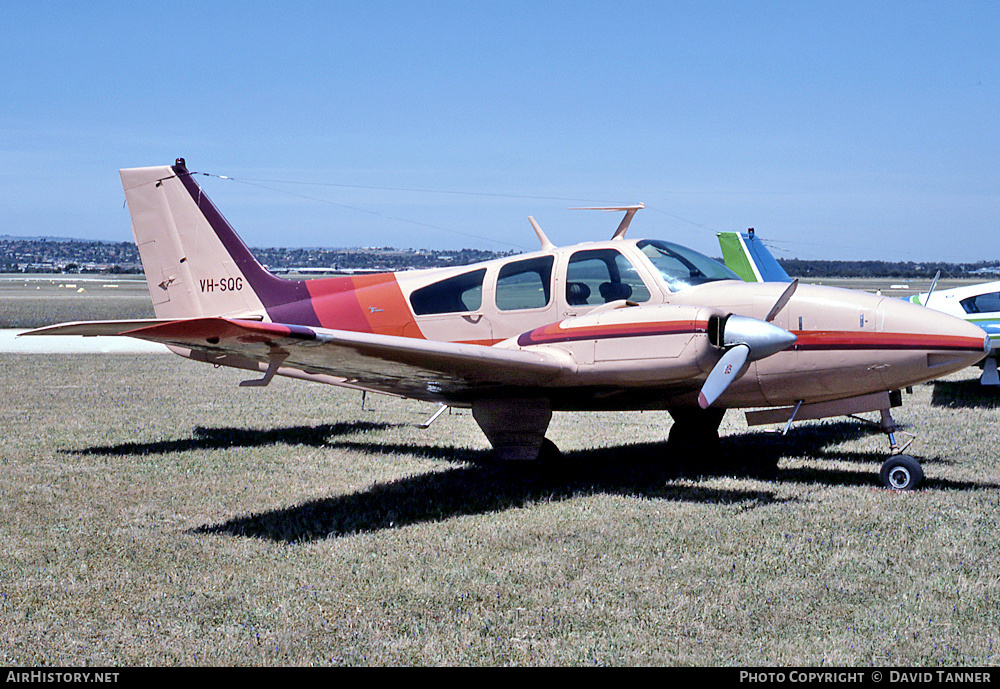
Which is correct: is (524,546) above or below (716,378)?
below

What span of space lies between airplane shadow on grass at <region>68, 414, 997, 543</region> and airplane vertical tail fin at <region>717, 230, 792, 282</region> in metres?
9.12

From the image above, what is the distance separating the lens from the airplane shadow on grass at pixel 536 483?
307 inches

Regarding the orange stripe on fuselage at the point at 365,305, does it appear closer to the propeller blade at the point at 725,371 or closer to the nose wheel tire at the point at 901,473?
the propeller blade at the point at 725,371

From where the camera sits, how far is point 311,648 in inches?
199

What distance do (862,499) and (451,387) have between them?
13.8 ft

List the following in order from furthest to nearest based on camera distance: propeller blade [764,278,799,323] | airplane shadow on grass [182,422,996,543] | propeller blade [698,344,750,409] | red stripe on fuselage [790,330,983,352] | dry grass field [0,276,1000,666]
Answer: propeller blade [764,278,799,323], red stripe on fuselage [790,330,983,352], airplane shadow on grass [182,422,996,543], propeller blade [698,344,750,409], dry grass field [0,276,1000,666]

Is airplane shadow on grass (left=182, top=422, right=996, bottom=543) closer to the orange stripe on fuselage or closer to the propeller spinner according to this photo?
the propeller spinner

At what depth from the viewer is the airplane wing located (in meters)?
6.40

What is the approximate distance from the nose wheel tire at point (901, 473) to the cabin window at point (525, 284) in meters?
3.90

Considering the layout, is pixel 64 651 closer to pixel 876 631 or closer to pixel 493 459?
pixel 876 631

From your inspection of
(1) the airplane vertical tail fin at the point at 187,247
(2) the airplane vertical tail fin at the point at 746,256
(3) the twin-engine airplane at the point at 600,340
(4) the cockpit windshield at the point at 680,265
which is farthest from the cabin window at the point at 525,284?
(2) the airplane vertical tail fin at the point at 746,256

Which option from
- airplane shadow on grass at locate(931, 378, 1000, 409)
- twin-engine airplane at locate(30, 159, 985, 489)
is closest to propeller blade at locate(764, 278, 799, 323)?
twin-engine airplane at locate(30, 159, 985, 489)

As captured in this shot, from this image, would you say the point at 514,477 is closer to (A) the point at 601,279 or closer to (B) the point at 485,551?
(A) the point at 601,279
